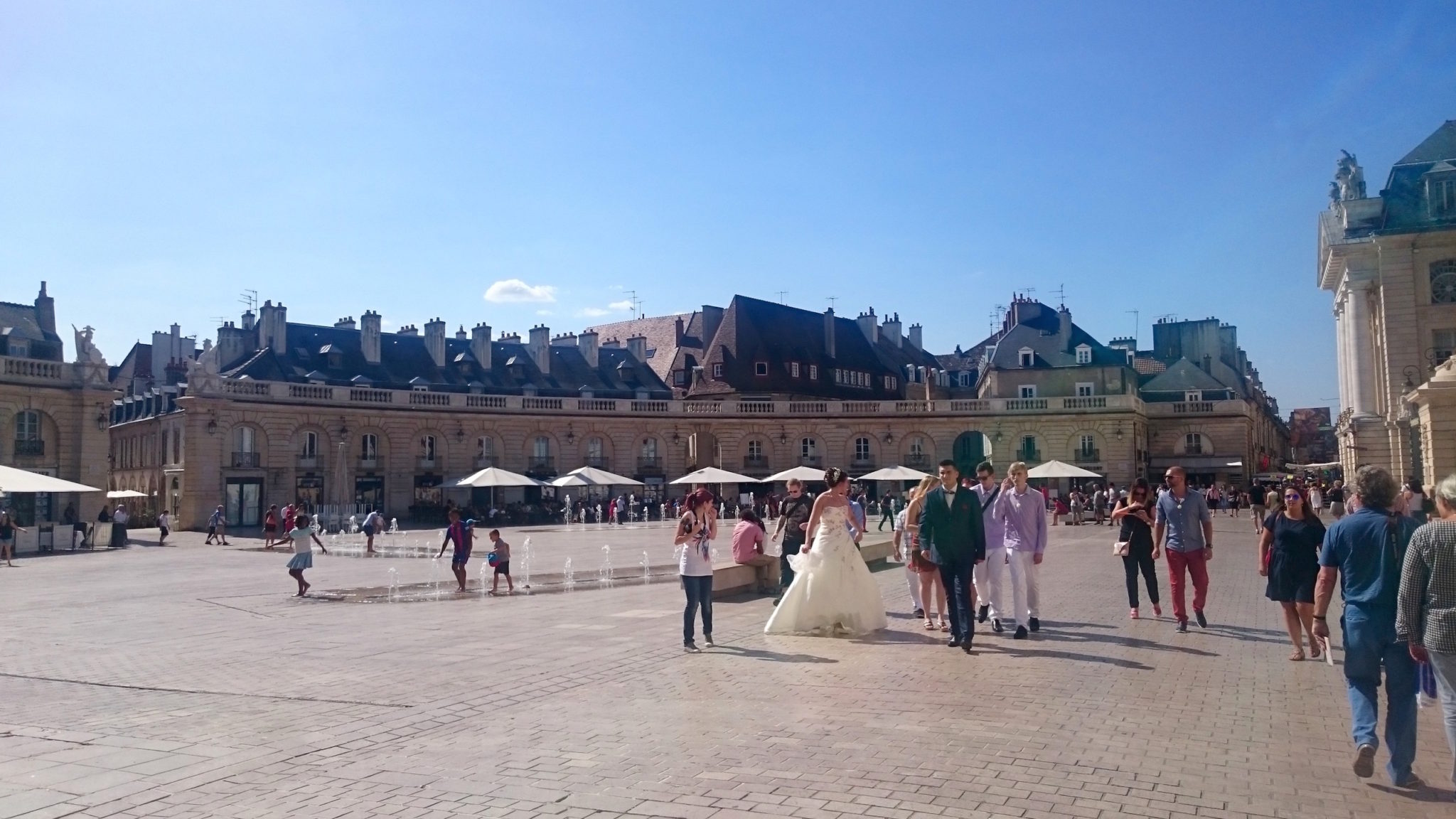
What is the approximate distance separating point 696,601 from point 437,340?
50.4 m

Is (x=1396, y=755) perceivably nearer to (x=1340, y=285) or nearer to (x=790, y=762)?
(x=790, y=762)

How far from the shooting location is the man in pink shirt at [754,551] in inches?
619

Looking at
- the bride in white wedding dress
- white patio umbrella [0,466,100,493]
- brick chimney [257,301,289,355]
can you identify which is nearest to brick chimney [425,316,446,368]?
brick chimney [257,301,289,355]

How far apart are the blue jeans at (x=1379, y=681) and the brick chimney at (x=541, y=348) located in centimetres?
5735

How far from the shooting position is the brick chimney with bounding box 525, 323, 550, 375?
61.7 meters

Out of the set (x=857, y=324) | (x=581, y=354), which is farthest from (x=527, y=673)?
(x=857, y=324)

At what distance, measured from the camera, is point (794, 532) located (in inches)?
514

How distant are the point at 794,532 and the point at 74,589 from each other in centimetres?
1364

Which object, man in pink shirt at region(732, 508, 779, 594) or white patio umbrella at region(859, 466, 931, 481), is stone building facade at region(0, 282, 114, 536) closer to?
white patio umbrella at region(859, 466, 931, 481)

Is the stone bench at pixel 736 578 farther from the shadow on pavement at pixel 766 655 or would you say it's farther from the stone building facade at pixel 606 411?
the stone building facade at pixel 606 411

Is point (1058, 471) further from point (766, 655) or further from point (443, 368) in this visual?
point (443, 368)

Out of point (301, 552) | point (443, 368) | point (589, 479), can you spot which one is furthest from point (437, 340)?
point (301, 552)

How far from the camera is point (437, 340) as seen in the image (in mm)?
58750

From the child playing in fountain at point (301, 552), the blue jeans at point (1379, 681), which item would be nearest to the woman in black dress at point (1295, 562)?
the blue jeans at point (1379, 681)
